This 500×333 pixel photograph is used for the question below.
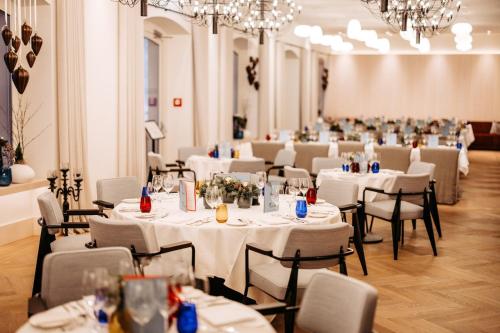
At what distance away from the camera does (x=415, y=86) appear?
22.1 meters

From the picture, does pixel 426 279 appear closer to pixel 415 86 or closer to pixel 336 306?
pixel 336 306

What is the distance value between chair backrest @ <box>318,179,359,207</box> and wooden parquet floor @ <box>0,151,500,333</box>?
689 millimetres

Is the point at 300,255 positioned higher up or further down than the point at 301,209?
further down

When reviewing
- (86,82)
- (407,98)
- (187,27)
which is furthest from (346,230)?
(407,98)

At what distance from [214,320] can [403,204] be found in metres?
4.87

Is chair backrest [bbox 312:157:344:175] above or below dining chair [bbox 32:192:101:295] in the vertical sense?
above

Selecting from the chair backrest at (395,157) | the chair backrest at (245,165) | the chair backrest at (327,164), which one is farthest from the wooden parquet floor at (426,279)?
the chair backrest at (245,165)

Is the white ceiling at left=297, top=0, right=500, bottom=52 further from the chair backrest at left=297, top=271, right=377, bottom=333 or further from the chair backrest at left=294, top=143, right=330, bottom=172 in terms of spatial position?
A: the chair backrest at left=297, top=271, right=377, bottom=333

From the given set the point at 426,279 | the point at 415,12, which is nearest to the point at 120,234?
the point at 426,279

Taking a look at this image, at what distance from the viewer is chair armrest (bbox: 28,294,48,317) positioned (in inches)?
114

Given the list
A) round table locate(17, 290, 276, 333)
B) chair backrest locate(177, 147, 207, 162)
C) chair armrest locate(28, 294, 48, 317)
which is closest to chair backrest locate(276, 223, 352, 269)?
round table locate(17, 290, 276, 333)

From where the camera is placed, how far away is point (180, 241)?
4.39 meters

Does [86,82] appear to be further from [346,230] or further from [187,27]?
[346,230]

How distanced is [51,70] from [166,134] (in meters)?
4.44
